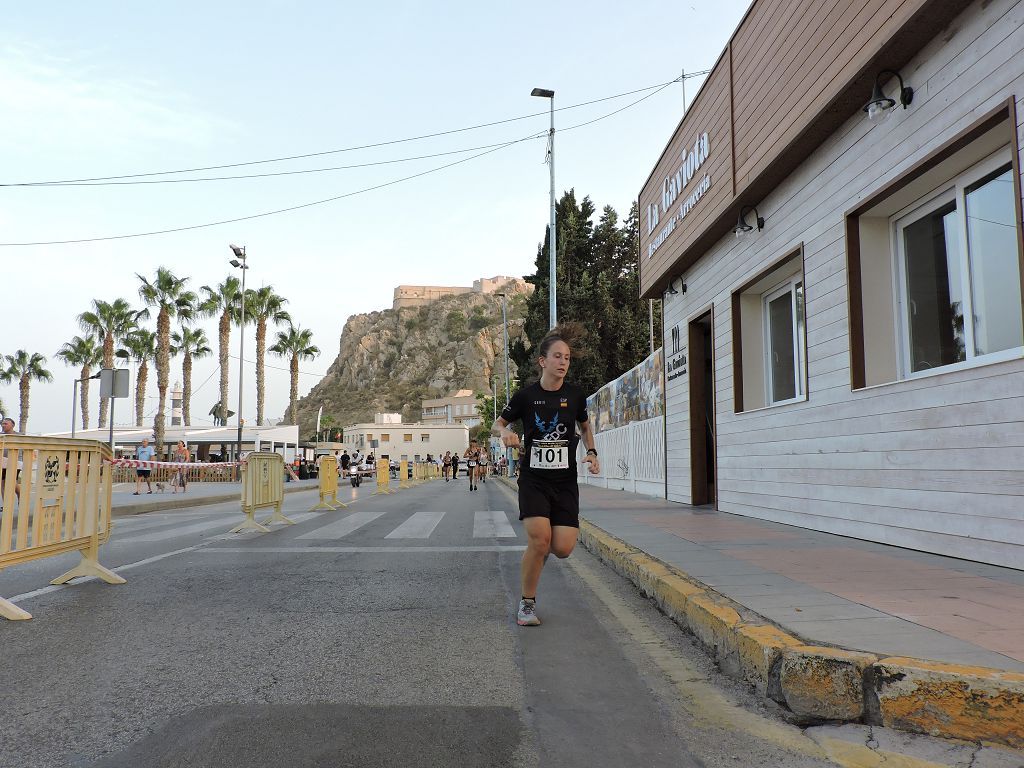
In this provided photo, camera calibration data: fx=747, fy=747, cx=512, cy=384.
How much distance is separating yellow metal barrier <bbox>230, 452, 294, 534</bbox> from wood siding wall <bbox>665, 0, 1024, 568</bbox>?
6443mm

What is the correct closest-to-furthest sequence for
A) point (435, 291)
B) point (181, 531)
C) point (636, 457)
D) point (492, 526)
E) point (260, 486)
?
point (260, 486) → point (181, 531) → point (492, 526) → point (636, 457) → point (435, 291)

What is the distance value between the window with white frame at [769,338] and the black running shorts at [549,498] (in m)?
5.16

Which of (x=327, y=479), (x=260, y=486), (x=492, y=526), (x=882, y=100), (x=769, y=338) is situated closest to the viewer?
(x=882, y=100)

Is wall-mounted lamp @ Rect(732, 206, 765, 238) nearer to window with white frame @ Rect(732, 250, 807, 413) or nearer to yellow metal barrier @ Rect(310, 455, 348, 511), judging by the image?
window with white frame @ Rect(732, 250, 807, 413)

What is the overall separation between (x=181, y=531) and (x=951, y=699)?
389 inches

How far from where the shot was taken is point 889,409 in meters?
6.32

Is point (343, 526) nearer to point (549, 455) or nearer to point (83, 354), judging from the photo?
point (549, 455)

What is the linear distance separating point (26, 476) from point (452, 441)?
9714cm

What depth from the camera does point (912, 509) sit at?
6.01 m

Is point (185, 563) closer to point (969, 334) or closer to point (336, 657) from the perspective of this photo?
point (336, 657)

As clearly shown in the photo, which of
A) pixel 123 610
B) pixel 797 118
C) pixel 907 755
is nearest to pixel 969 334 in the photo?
pixel 797 118

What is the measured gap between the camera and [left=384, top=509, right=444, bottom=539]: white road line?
9711 mm

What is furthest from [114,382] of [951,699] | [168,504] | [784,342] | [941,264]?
[951,699]

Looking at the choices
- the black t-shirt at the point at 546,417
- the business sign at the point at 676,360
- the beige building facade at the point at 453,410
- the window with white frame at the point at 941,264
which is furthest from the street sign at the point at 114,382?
the beige building facade at the point at 453,410
